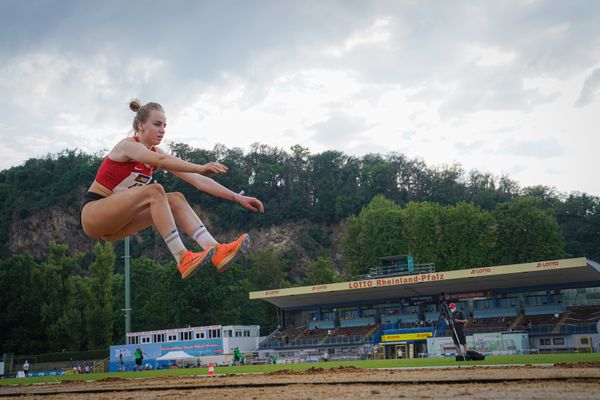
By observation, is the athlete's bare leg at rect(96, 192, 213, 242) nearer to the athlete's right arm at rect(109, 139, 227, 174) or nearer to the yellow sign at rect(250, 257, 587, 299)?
the athlete's right arm at rect(109, 139, 227, 174)

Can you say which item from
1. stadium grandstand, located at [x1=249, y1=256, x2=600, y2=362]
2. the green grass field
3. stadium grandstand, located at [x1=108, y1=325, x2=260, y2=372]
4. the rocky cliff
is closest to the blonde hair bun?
the green grass field

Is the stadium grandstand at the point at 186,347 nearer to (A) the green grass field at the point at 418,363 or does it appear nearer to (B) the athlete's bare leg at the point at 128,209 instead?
(A) the green grass field at the point at 418,363

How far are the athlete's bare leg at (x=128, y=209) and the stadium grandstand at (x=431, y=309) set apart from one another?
27208 millimetres

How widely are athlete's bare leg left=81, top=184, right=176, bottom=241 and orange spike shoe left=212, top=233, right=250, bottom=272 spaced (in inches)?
32.3

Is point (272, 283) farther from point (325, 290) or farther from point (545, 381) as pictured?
point (545, 381)

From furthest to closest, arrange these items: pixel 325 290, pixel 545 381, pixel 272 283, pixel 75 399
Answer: pixel 272 283, pixel 325 290, pixel 75 399, pixel 545 381

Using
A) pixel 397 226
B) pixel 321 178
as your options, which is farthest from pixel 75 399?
pixel 321 178

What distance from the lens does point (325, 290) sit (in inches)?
2009

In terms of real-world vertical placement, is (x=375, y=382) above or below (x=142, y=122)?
below

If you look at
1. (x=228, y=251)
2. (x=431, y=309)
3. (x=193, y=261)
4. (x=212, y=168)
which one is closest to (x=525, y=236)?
(x=431, y=309)

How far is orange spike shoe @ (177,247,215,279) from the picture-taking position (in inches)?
307

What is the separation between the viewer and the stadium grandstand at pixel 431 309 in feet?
131

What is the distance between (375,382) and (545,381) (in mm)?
2445

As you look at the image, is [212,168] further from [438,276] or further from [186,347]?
[186,347]
